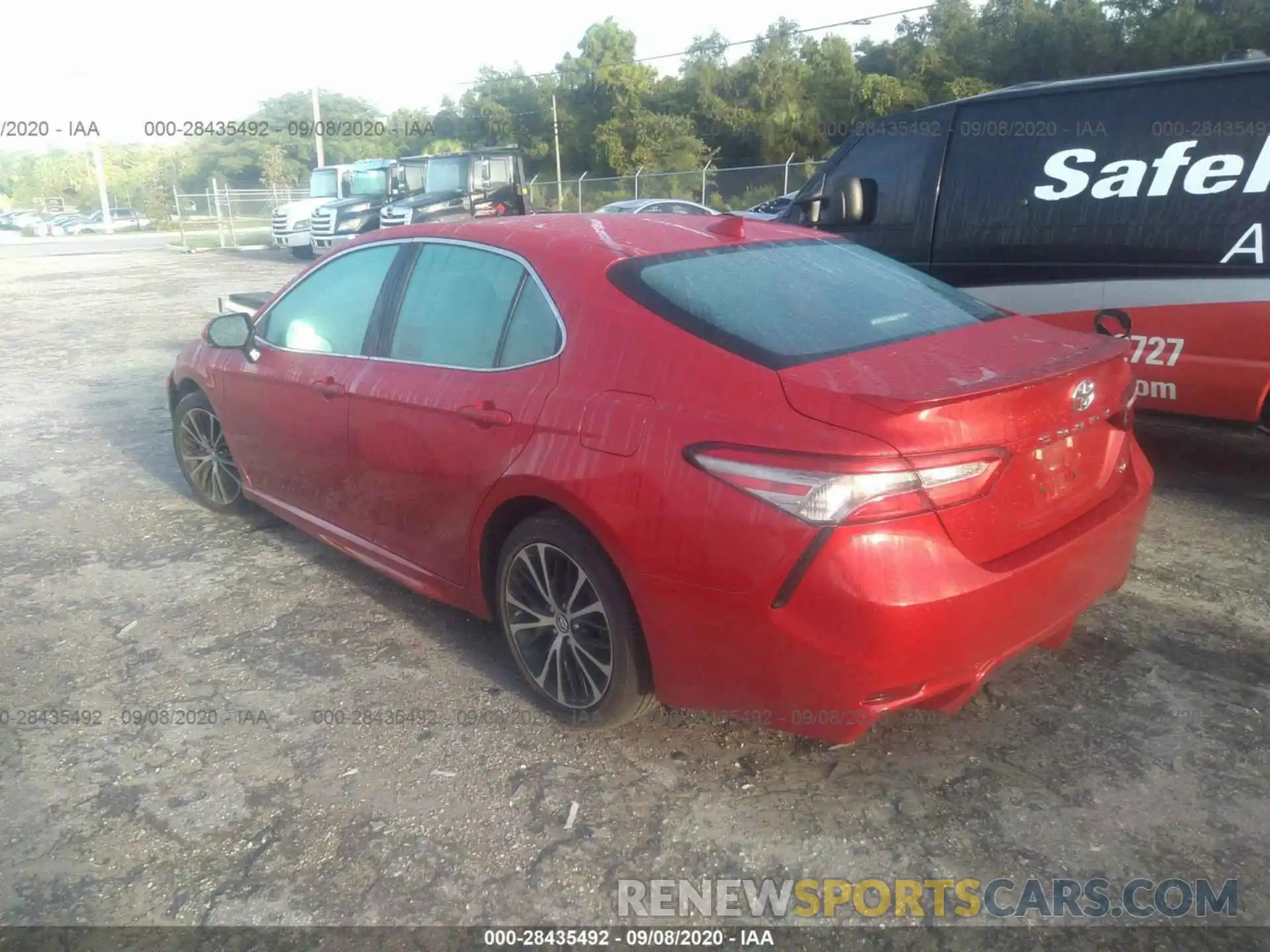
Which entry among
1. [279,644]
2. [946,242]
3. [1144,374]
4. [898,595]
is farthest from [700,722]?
[946,242]

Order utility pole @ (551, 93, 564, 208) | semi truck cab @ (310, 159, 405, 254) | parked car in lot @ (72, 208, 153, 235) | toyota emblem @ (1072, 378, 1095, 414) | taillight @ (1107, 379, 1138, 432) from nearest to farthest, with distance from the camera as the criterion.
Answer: toyota emblem @ (1072, 378, 1095, 414) → taillight @ (1107, 379, 1138, 432) → semi truck cab @ (310, 159, 405, 254) → utility pole @ (551, 93, 564, 208) → parked car in lot @ (72, 208, 153, 235)

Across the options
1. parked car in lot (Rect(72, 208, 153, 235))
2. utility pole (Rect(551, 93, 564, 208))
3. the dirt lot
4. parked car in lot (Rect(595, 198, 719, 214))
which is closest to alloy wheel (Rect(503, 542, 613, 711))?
the dirt lot

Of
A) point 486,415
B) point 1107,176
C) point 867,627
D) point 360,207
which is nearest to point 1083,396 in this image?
point 867,627

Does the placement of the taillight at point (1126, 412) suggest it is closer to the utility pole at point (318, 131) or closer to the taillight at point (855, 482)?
the taillight at point (855, 482)

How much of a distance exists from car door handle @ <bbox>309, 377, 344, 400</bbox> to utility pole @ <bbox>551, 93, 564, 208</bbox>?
102 ft

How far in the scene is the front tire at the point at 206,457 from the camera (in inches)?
204

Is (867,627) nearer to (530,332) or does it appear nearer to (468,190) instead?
(530,332)

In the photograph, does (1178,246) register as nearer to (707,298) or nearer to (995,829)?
(707,298)

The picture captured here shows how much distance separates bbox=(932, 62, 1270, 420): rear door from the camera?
4363 millimetres

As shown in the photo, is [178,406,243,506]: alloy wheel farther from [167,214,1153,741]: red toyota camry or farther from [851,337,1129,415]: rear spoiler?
[851,337,1129,415]: rear spoiler

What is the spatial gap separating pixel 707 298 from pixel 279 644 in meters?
2.25

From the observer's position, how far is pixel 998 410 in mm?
2525

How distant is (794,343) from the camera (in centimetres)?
278

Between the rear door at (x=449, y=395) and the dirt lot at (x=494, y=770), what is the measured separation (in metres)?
0.57
